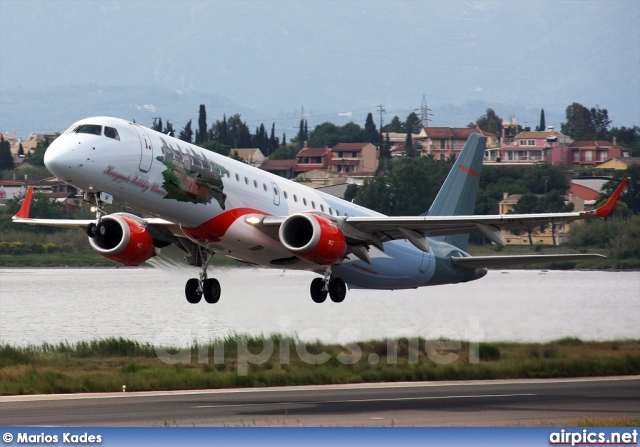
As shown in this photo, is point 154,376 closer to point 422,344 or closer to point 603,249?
point 422,344

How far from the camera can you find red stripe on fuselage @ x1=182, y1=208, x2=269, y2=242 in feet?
100

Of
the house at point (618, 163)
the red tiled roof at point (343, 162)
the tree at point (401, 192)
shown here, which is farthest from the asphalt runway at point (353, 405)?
the red tiled roof at point (343, 162)

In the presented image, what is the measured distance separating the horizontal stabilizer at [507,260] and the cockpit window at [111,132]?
46.7 feet

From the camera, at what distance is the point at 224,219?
3062 cm

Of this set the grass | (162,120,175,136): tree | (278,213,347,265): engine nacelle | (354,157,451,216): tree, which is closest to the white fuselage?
(278,213,347,265): engine nacelle

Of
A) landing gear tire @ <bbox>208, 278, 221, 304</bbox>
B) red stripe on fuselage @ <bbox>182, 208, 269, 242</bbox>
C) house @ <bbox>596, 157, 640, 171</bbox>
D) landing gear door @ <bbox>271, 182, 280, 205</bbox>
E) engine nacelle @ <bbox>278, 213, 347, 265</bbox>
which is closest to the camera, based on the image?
red stripe on fuselage @ <bbox>182, 208, 269, 242</bbox>

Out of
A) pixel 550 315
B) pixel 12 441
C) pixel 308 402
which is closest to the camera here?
→ pixel 12 441

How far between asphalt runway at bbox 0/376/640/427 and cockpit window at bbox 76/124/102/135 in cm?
717

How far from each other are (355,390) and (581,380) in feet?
28.9

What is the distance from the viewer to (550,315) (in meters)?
52.8

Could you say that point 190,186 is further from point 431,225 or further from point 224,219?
point 431,225

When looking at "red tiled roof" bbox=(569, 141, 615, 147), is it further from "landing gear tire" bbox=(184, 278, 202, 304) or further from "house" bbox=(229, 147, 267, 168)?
"landing gear tire" bbox=(184, 278, 202, 304)

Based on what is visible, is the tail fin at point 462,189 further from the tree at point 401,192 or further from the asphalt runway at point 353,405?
the tree at point 401,192

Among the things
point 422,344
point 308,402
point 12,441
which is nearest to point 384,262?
point 308,402
